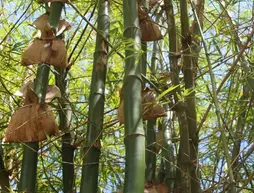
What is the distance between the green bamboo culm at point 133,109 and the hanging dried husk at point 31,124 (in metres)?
0.18

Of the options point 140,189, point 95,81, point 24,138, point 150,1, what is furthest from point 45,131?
point 150,1

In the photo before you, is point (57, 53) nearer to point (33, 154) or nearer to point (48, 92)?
point (48, 92)

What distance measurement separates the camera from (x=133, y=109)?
31.2 inches

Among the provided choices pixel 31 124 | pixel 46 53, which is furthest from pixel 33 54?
pixel 31 124

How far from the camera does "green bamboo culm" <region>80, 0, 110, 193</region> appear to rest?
0.91 m

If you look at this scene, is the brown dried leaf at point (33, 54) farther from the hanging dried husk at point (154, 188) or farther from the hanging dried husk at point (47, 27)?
the hanging dried husk at point (154, 188)

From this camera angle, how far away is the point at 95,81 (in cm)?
101

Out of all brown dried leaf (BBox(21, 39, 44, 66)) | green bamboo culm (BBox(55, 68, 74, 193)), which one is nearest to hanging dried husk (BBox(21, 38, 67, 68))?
brown dried leaf (BBox(21, 39, 44, 66))

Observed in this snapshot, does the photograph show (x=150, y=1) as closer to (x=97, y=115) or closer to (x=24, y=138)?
(x=97, y=115)

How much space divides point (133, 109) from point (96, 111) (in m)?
0.20

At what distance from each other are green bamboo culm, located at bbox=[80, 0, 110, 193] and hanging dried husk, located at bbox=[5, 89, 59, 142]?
0.24 feet

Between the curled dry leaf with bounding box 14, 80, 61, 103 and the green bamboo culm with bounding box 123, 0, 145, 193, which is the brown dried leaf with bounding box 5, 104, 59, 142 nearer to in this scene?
the curled dry leaf with bounding box 14, 80, 61, 103

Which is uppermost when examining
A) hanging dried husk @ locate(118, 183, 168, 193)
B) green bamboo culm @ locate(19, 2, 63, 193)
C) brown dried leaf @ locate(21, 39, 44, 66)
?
brown dried leaf @ locate(21, 39, 44, 66)

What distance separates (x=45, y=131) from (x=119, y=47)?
0.68 ft
